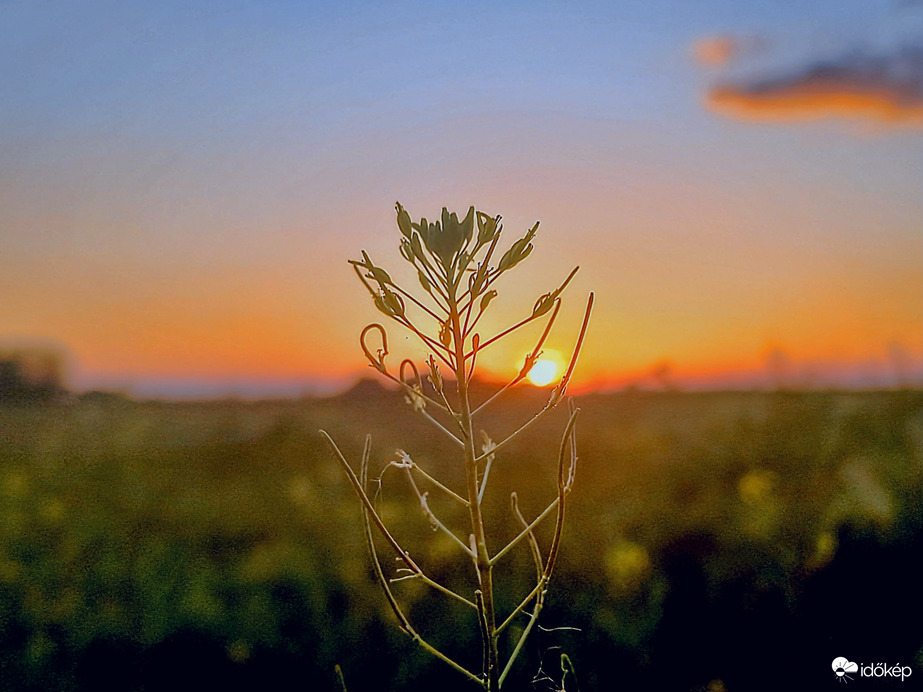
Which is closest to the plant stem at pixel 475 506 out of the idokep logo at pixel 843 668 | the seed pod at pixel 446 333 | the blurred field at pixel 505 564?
the seed pod at pixel 446 333

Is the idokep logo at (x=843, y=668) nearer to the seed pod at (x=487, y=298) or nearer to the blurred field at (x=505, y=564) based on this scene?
the blurred field at (x=505, y=564)

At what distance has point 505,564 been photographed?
1672 mm

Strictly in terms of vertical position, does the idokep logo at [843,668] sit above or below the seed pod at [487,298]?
below

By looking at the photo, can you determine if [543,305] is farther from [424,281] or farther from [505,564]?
[505,564]

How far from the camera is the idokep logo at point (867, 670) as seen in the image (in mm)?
1569

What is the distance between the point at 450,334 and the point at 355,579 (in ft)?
3.33

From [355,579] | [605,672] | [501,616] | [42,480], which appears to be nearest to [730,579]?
[605,672]

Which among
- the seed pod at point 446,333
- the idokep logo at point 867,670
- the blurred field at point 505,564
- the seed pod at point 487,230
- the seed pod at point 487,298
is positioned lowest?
the idokep logo at point 867,670

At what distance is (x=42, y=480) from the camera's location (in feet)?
A: 6.31

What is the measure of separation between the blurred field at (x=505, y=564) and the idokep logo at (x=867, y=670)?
2 cm

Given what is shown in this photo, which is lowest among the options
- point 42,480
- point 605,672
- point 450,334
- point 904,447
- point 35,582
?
point 605,672

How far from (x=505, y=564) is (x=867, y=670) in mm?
748

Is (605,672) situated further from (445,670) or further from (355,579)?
(355,579)

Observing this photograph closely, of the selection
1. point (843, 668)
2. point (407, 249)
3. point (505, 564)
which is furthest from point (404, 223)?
point (843, 668)
